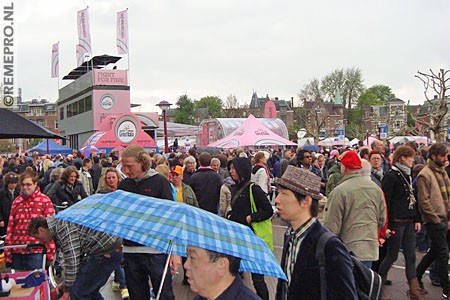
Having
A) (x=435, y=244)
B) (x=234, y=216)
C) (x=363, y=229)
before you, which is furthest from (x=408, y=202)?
(x=234, y=216)

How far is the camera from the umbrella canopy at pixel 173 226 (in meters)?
2.38

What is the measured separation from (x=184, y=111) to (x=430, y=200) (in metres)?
85.7

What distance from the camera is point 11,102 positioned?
1642 centimetres

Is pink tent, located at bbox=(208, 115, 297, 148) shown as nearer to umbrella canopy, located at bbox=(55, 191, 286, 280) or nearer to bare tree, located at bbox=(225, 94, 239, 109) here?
umbrella canopy, located at bbox=(55, 191, 286, 280)

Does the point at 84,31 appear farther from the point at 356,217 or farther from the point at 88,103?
the point at 356,217

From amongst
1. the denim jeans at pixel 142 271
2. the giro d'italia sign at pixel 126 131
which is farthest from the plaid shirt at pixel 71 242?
the giro d'italia sign at pixel 126 131

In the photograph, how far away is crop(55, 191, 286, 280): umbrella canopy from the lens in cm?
238

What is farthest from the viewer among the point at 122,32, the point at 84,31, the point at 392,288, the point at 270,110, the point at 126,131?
the point at 84,31

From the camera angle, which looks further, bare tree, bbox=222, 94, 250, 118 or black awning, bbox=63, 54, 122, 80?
bare tree, bbox=222, 94, 250, 118

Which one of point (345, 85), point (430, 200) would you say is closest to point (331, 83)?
point (345, 85)

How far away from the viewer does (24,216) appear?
600 cm

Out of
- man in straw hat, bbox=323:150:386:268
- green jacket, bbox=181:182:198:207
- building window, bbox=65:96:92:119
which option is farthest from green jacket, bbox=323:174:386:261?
building window, bbox=65:96:92:119

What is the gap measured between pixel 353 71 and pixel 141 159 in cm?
7797

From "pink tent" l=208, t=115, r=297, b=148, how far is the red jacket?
1641 cm
